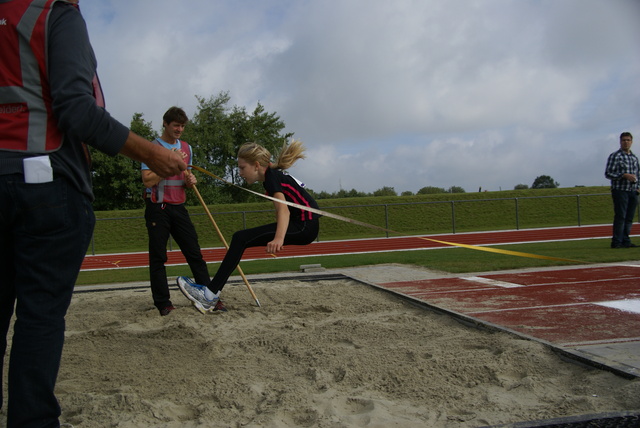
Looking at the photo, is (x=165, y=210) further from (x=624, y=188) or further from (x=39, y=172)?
(x=624, y=188)

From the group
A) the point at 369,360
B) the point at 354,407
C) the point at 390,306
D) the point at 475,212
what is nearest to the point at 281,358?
the point at 369,360

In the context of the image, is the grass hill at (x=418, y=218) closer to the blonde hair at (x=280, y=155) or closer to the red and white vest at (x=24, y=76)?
the blonde hair at (x=280, y=155)

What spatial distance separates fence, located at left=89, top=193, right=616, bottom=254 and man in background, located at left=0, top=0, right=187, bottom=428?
65.8ft

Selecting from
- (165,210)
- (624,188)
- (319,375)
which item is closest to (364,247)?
(624,188)

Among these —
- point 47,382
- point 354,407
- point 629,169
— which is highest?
point 629,169

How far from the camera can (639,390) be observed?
2492mm

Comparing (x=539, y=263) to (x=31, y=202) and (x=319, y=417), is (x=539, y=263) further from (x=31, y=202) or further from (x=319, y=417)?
(x=31, y=202)

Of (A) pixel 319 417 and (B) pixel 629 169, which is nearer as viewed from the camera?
(A) pixel 319 417

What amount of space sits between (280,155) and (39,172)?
3195mm

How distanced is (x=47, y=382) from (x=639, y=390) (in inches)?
101

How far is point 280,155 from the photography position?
506cm

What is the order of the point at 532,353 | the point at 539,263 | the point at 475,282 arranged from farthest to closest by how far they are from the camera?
the point at 539,263 < the point at 475,282 < the point at 532,353

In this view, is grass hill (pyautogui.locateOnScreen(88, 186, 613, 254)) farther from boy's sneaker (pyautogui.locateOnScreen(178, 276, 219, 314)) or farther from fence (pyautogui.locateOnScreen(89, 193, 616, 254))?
boy's sneaker (pyautogui.locateOnScreen(178, 276, 219, 314))

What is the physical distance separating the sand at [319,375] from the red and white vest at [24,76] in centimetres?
132
